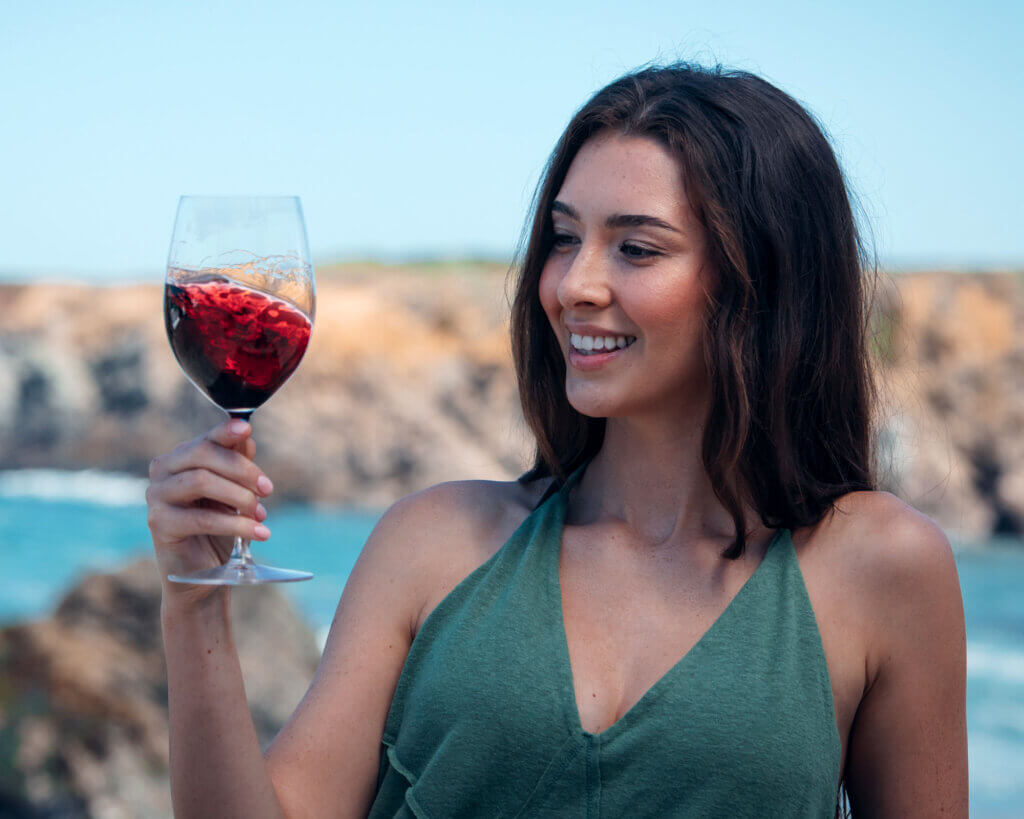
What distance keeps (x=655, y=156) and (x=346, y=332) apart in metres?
19.6

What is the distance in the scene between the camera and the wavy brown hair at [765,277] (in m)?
1.60

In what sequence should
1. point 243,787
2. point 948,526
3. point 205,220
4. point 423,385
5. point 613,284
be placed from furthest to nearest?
point 423,385 < point 948,526 < point 613,284 < point 243,787 < point 205,220

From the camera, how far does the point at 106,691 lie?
4398mm

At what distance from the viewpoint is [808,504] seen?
5.45 ft

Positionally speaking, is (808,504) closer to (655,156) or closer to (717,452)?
(717,452)

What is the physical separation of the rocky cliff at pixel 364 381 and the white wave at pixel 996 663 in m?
5.55

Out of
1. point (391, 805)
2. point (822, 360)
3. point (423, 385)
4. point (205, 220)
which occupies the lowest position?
point (423, 385)

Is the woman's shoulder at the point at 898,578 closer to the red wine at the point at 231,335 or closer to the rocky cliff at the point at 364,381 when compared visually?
the red wine at the point at 231,335

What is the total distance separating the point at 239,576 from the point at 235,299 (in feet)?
1.01

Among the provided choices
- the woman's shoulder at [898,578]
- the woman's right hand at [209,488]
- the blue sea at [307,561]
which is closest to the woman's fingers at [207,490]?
the woman's right hand at [209,488]

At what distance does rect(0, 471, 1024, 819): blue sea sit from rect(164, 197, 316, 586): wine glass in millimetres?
8565

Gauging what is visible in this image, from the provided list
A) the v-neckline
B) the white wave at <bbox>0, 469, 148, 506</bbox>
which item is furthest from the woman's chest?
the white wave at <bbox>0, 469, 148, 506</bbox>

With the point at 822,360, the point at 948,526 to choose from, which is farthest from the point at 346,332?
the point at 822,360

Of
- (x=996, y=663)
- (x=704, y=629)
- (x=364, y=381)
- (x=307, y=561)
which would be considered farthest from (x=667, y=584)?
(x=364, y=381)
